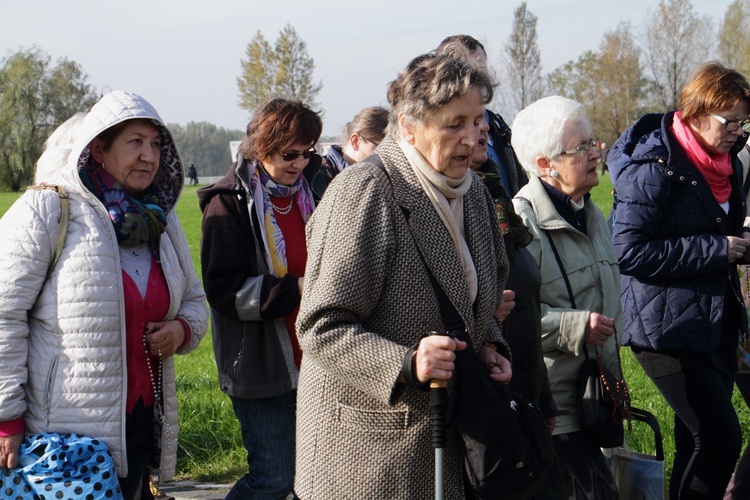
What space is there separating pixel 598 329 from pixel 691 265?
1000 mm

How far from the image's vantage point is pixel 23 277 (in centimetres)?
319

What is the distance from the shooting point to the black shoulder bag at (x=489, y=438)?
8.57 feet

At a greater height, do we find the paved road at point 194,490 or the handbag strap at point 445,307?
the handbag strap at point 445,307

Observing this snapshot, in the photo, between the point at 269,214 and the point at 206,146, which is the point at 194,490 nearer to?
the point at 269,214

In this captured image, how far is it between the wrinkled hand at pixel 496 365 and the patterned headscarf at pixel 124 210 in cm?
142

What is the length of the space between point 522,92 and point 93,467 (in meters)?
69.3

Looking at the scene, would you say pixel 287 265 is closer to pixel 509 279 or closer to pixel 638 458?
pixel 509 279

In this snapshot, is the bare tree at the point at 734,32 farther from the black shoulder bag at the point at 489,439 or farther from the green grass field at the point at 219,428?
the black shoulder bag at the point at 489,439

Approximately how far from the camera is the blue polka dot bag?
317 centimetres

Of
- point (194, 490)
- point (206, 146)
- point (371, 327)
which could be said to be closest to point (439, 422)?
point (371, 327)

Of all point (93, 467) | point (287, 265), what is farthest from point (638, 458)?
point (93, 467)

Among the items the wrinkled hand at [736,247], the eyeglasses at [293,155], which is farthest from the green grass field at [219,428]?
the eyeglasses at [293,155]

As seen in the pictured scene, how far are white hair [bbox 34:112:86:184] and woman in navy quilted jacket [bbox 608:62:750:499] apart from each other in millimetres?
2654

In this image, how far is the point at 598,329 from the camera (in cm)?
376
